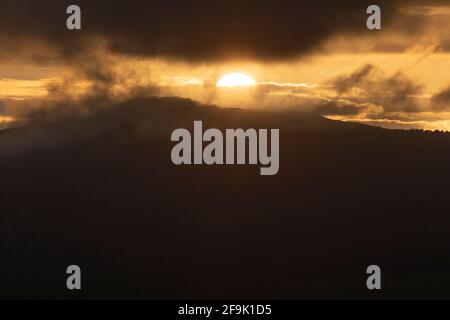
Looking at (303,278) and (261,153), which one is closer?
(261,153)

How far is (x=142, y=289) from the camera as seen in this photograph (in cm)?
18212

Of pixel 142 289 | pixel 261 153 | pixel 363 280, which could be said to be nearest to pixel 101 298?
pixel 142 289

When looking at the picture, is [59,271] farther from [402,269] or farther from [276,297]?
[402,269]

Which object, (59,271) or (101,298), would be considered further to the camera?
(59,271)

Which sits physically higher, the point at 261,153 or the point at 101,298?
the point at 261,153
